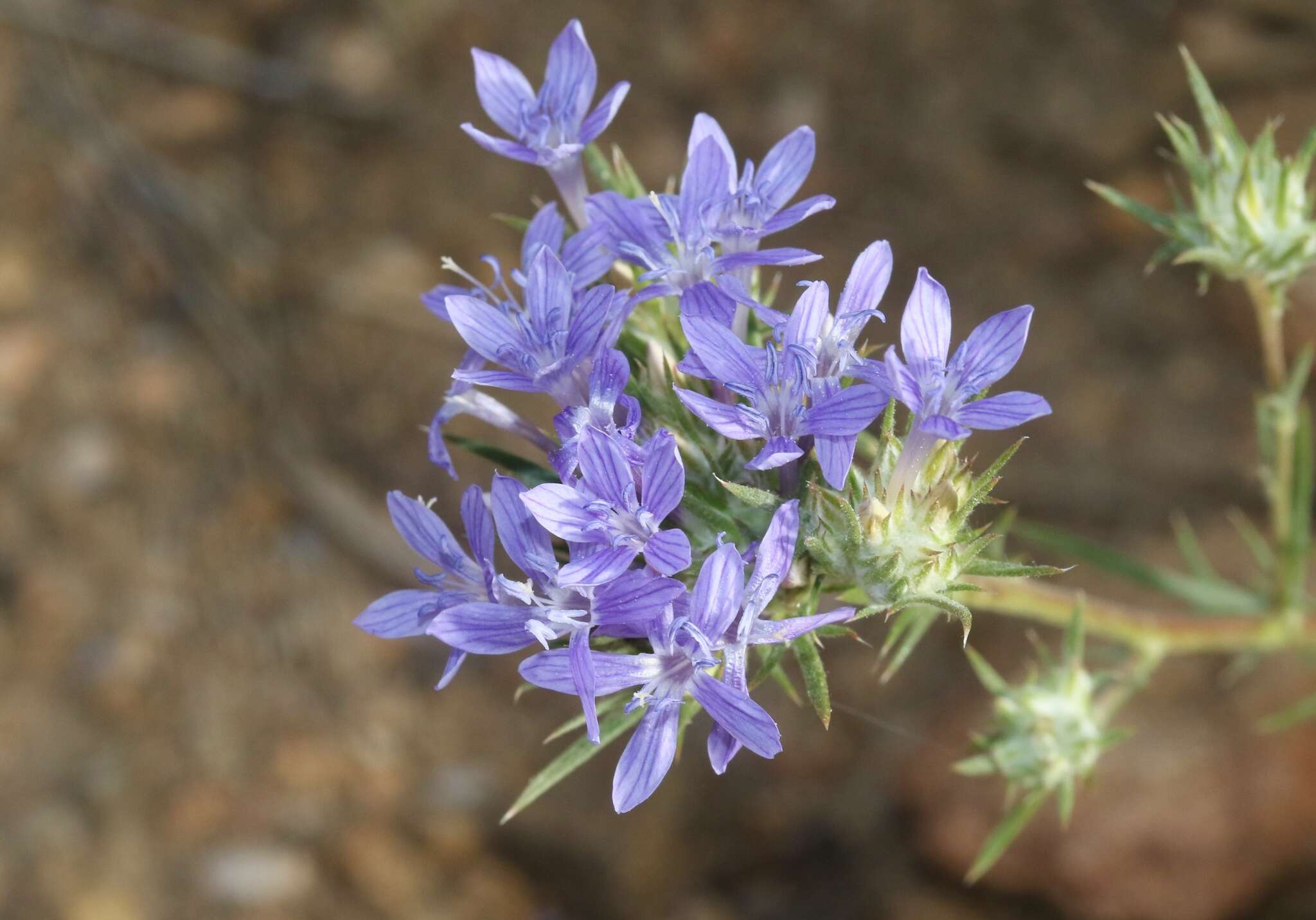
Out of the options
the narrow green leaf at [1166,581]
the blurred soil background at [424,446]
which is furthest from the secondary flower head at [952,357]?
the blurred soil background at [424,446]

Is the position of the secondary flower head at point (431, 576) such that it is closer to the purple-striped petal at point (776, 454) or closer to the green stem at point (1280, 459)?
the purple-striped petal at point (776, 454)

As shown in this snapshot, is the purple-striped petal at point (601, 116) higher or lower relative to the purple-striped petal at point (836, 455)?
higher

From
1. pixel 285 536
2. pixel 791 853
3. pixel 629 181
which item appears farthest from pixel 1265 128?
pixel 285 536

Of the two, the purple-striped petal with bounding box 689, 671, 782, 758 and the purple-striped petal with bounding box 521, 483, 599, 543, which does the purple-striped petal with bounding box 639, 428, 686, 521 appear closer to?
the purple-striped petal with bounding box 521, 483, 599, 543

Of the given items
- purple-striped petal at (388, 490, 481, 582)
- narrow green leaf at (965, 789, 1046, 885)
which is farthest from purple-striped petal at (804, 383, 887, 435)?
narrow green leaf at (965, 789, 1046, 885)

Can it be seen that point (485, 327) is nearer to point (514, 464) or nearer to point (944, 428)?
point (514, 464)

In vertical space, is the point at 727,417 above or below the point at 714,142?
below

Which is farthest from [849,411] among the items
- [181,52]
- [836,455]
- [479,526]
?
[181,52]
